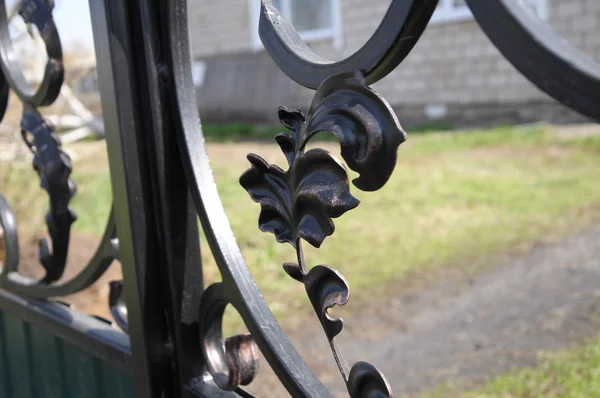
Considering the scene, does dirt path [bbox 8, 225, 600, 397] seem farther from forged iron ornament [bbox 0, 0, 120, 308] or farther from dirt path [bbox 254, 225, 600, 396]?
forged iron ornament [bbox 0, 0, 120, 308]

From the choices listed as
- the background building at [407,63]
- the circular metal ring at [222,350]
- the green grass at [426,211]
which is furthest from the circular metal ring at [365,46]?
the background building at [407,63]

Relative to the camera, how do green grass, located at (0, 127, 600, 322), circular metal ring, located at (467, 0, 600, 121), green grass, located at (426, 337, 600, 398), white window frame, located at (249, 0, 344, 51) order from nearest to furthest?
circular metal ring, located at (467, 0, 600, 121) → green grass, located at (426, 337, 600, 398) → green grass, located at (0, 127, 600, 322) → white window frame, located at (249, 0, 344, 51)

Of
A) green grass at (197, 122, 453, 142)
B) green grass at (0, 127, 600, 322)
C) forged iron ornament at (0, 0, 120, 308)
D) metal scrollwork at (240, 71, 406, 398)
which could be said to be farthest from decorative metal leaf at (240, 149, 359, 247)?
green grass at (197, 122, 453, 142)

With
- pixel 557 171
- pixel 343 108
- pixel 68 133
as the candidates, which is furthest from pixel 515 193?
pixel 343 108

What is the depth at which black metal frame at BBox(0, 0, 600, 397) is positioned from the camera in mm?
601

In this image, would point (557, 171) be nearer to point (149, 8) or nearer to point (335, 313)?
point (335, 313)

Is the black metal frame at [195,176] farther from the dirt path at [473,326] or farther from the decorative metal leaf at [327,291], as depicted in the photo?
the dirt path at [473,326]

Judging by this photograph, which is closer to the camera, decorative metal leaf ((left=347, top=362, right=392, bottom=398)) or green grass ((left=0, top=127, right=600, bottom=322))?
decorative metal leaf ((left=347, top=362, right=392, bottom=398))

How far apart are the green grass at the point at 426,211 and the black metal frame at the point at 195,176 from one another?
2.37 metres

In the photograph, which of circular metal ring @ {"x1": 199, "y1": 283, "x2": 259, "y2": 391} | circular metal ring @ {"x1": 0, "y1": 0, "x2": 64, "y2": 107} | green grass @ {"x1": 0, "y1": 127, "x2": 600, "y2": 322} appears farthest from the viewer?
green grass @ {"x1": 0, "y1": 127, "x2": 600, "y2": 322}

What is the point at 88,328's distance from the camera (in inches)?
45.7

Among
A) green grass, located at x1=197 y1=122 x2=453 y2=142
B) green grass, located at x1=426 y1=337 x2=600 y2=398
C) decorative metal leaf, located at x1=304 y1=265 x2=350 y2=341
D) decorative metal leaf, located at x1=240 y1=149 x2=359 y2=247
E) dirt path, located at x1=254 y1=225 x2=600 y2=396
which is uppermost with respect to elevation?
decorative metal leaf, located at x1=240 y1=149 x2=359 y2=247

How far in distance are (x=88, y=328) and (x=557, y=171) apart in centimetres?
565

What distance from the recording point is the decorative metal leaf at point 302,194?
0.66 metres
